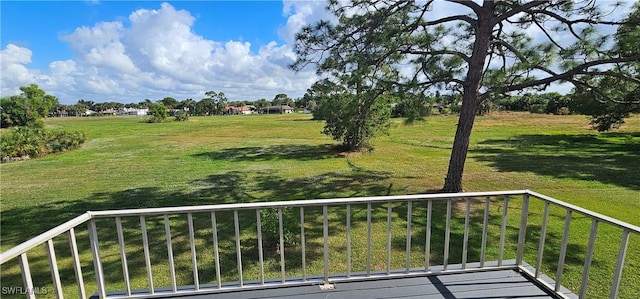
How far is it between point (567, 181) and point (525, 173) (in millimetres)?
982

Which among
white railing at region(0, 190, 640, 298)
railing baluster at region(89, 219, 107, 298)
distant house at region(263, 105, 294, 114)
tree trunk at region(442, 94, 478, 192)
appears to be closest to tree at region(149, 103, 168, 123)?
white railing at region(0, 190, 640, 298)

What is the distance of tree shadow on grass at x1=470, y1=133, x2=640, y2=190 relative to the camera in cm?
764

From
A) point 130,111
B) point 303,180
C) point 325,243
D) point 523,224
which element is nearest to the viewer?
point 325,243

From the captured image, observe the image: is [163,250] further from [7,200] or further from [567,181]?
[567,181]

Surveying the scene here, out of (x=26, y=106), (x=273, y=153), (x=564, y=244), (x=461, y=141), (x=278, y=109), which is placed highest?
(x=26, y=106)

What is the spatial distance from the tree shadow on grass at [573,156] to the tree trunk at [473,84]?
3766 millimetres

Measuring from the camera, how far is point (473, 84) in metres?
5.02

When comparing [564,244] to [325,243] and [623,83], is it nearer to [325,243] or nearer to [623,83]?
[325,243]

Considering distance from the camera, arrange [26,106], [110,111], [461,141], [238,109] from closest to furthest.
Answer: [461,141] → [26,106] → [110,111] → [238,109]

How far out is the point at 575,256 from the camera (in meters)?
3.47

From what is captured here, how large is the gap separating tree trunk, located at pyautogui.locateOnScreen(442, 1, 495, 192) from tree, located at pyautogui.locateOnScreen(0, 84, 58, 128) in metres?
21.7

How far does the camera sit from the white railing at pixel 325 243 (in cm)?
197

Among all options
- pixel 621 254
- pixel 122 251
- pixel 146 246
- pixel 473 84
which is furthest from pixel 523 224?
pixel 473 84

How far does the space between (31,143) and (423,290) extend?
1489 centimetres
